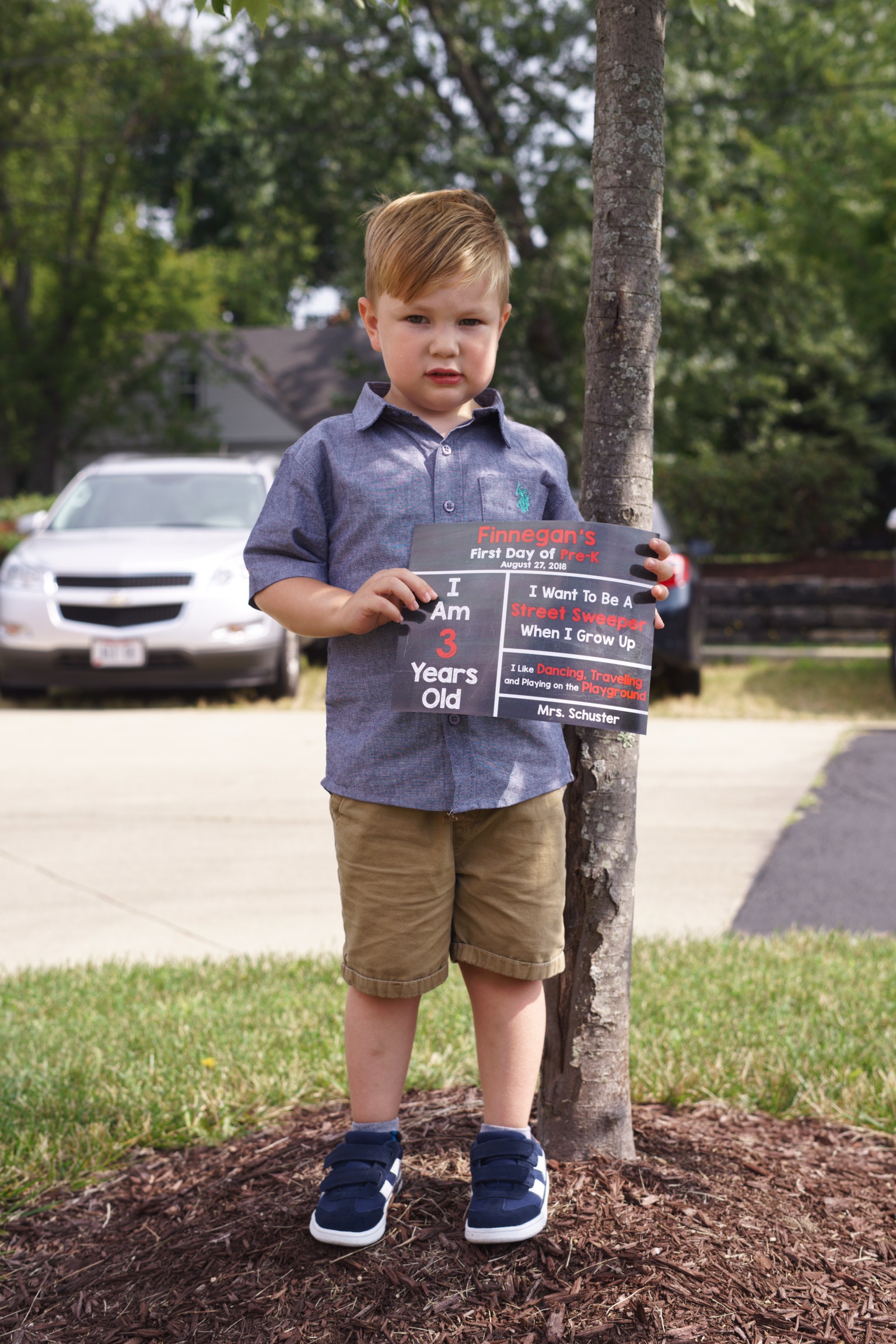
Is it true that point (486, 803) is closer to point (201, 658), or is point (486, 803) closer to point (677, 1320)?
point (677, 1320)

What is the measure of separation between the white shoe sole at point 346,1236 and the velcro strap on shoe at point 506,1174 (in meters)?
0.17

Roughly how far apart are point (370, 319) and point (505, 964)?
3.74ft

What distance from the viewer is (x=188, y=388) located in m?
37.2

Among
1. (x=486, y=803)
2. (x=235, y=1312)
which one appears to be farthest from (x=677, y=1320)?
(x=486, y=803)

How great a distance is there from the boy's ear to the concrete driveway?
2406 millimetres

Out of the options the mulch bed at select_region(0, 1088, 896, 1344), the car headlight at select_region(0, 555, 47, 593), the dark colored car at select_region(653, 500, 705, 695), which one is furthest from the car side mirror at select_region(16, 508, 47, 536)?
the mulch bed at select_region(0, 1088, 896, 1344)

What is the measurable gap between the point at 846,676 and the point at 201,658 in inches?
221

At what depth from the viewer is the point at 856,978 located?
363cm

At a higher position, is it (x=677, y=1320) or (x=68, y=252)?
(x=68, y=252)

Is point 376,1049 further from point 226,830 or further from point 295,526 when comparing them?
point 226,830

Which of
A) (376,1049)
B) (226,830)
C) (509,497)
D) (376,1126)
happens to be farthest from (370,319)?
(226,830)

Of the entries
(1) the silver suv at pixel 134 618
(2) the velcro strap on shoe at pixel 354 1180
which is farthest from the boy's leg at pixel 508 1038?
(1) the silver suv at pixel 134 618

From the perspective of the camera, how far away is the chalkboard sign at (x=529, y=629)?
2.01m

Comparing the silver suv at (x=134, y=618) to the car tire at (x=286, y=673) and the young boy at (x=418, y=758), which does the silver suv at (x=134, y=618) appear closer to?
the car tire at (x=286, y=673)
